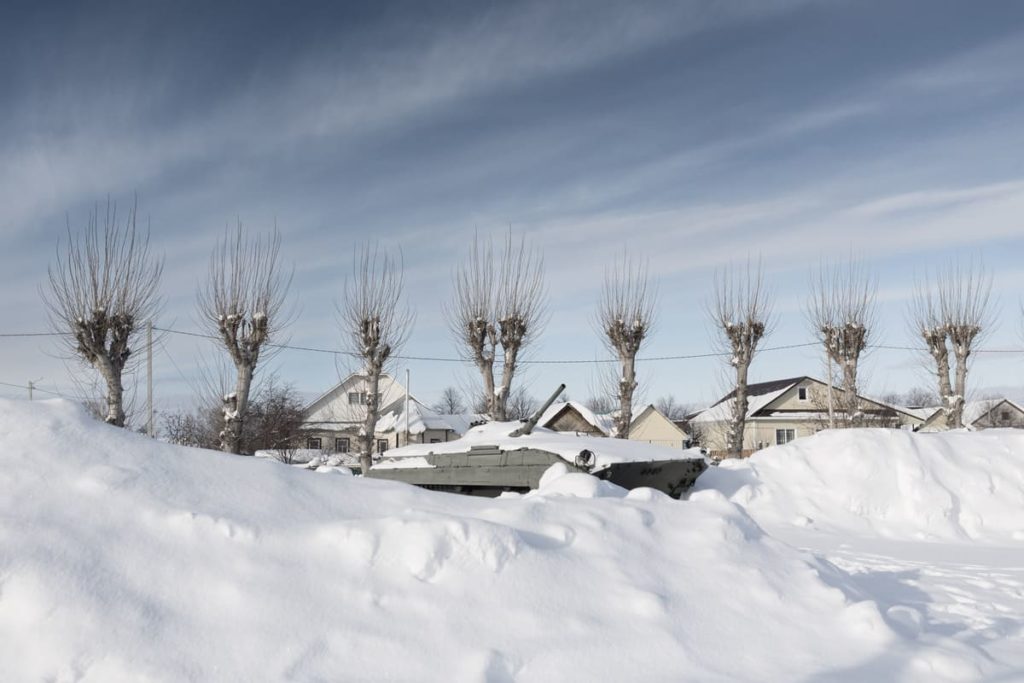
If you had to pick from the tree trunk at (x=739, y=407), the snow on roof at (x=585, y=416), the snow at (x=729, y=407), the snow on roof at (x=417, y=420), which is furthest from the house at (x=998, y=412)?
the tree trunk at (x=739, y=407)

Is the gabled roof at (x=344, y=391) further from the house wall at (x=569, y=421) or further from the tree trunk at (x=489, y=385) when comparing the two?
the tree trunk at (x=489, y=385)

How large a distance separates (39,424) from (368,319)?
1506 centimetres

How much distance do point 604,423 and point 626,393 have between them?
23814mm

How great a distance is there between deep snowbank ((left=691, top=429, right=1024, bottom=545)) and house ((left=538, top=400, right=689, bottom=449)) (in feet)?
93.4

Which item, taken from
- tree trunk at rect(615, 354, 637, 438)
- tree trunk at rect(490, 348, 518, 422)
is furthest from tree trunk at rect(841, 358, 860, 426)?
tree trunk at rect(490, 348, 518, 422)

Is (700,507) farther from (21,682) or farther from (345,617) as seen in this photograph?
(21,682)

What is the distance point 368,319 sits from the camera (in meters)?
19.3

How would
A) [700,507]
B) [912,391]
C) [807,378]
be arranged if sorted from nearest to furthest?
[700,507] < [807,378] < [912,391]

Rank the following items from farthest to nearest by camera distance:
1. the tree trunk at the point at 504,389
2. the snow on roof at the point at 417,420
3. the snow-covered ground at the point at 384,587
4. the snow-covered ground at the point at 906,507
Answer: the snow on roof at the point at 417,420 < the tree trunk at the point at 504,389 < the snow-covered ground at the point at 906,507 < the snow-covered ground at the point at 384,587

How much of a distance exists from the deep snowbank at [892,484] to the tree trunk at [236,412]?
30.1 feet

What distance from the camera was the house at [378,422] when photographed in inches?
1545

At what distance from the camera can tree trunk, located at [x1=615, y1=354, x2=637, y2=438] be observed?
19780 mm

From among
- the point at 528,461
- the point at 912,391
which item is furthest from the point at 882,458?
the point at 912,391

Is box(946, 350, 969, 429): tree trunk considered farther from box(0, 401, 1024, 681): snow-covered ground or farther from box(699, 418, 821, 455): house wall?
box(699, 418, 821, 455): house wall
